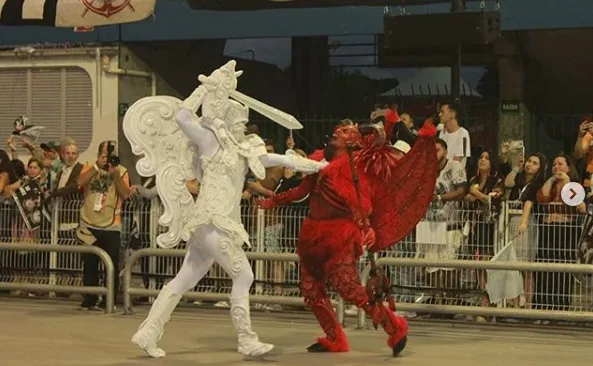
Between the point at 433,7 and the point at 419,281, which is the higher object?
the point at 433,7

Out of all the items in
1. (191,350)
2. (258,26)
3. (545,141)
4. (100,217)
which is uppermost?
(258,26)

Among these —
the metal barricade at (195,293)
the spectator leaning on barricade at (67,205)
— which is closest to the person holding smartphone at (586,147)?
the metal barricade at (195,293)

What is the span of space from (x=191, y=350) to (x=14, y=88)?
973 centimetres

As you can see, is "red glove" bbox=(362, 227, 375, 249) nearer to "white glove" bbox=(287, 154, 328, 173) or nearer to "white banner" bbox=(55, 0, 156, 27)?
"white glove" bbox=(287, 154, 328, 173)

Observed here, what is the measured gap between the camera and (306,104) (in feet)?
68.5

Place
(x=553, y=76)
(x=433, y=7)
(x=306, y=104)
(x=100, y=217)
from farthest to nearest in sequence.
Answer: (x=306, y=104) → (x=553, y=76) → (x=433, y=7) → (x=100, y=217)

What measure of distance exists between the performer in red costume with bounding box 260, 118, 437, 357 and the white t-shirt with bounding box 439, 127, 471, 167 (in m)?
2.50

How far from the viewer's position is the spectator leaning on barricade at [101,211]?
13883 mm

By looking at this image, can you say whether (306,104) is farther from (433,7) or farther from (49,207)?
(49,207)

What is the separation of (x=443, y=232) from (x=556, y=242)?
113cm

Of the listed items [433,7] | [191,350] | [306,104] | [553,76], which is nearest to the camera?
[191,350]

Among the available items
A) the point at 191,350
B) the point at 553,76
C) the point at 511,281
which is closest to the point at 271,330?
A: the point at 191,350

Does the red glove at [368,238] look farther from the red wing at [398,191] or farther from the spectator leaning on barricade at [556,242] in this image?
the spectator leaning on barricade at [556,242]

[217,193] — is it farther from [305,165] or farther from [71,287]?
[71,287]
